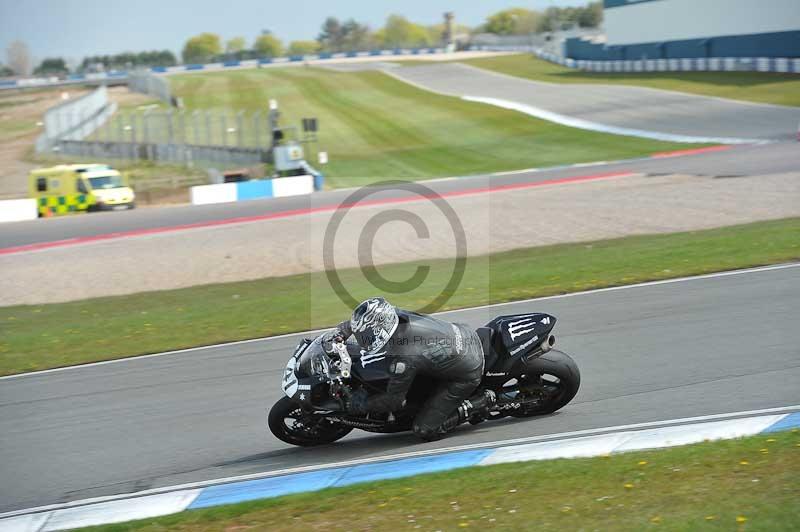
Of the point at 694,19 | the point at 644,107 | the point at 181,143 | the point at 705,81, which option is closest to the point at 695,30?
the point at 694,19

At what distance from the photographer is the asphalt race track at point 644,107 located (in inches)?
1475

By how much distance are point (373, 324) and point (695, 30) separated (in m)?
62.2

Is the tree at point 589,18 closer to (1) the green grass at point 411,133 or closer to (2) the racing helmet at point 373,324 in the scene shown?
(1) the green grass at point 411,133

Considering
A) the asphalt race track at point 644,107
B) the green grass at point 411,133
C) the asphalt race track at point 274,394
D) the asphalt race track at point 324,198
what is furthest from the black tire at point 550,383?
the asphalt race track at point 644,107

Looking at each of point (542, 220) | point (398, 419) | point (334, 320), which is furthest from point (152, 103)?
point (398, 419)

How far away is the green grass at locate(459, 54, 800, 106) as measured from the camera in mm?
44812

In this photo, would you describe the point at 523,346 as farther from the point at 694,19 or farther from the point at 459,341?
the point at 694,19

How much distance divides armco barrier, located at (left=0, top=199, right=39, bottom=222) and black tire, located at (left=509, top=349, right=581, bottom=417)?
28384 millimetres

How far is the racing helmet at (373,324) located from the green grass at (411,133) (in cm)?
2878

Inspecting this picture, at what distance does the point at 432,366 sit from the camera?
764 centimetres

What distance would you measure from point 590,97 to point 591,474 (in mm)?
50473

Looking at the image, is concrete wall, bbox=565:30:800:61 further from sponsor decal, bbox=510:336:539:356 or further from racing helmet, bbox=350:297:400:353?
racing helmet, bbox=350:297:400:353

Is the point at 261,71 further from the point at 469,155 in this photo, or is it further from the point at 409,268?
the point at 409,268

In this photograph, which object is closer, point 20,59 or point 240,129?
point 240,129
